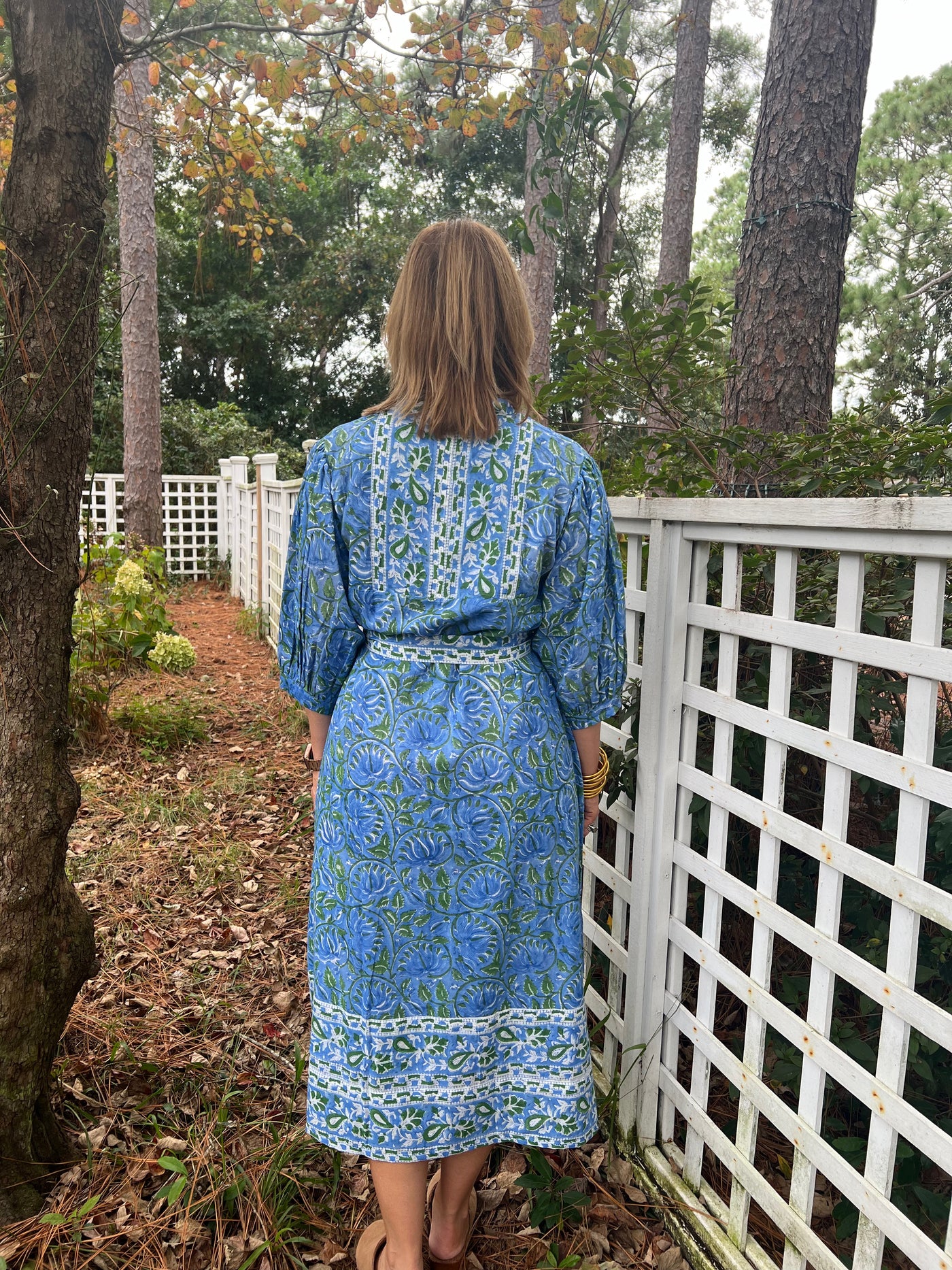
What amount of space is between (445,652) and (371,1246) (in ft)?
3.54

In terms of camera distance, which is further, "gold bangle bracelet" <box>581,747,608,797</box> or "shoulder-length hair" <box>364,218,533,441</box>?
"gold bangle bracelet" <box>581,747,608,797</box>

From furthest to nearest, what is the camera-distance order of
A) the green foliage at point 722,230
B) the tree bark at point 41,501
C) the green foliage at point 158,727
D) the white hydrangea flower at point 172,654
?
the green foliage at point 722,230 → the white hydrangea flower at point 172,654 → the green foliage at point 158,727 → the tree bark at point 41,501

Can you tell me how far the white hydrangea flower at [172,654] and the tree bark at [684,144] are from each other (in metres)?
7.23

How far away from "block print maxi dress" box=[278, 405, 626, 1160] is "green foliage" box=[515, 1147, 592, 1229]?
0.78ft

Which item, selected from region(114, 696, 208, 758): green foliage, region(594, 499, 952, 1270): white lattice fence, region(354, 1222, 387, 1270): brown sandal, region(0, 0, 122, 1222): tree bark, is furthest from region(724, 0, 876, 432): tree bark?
region(114, 696, 208, 758): green foliage

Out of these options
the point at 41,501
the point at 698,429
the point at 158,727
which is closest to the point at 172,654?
the point at 158,727

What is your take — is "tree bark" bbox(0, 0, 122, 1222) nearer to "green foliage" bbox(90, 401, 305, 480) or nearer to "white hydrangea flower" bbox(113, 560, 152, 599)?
"white hydrangea flower" bbox(113, 560, 152, 599)

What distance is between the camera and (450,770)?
139 cm

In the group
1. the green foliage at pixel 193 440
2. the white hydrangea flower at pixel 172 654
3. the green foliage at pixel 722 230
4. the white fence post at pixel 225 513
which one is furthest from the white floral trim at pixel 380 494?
the green foliage at pixel 722 230

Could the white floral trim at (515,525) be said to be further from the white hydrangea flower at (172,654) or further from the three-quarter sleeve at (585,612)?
the white hydrangea flower at (172,654)

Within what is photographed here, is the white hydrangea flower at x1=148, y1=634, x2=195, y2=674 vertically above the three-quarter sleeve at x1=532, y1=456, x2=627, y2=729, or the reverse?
the three-quarter sleeve at x1=532, y1=456, x2=627, y2=729

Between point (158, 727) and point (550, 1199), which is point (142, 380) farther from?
point (550, 1199)

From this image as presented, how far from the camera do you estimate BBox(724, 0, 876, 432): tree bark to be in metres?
2.54

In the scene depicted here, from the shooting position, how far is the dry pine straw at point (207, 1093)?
1623mm
